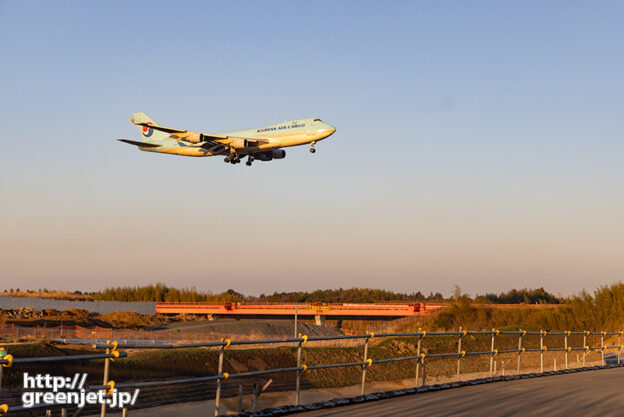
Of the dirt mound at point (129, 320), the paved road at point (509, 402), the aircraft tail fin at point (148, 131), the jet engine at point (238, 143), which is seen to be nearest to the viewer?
the paved road at point (509, 402)

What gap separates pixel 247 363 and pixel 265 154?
17.1m

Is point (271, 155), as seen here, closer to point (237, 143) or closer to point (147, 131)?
point (237, 143)

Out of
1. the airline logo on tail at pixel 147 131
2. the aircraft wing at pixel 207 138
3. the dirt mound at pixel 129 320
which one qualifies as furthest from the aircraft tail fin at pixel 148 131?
the dirt mound at pixel 129 320

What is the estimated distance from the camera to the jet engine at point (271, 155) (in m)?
55.6

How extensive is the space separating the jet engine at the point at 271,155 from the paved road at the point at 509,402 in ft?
127

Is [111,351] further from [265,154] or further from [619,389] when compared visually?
[265,154]

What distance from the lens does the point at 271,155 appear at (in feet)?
183

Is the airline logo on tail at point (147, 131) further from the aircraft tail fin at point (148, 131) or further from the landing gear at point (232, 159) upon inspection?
the landing gear at point (232, 159)

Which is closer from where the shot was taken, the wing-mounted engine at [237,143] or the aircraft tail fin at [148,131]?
the wing-mounted engine at [237,143]

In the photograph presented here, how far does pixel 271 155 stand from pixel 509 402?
4302 centimetres

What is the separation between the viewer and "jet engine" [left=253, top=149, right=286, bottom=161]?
55.6m

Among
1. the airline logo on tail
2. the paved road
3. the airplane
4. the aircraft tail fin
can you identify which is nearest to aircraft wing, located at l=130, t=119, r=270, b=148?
the airplane

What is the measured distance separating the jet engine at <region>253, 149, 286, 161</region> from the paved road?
38811 millimetres

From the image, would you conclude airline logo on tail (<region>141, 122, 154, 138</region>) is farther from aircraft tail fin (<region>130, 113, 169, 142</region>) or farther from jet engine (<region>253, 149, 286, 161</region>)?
jet engine (<region>253, 149, 286, 161</region>)
